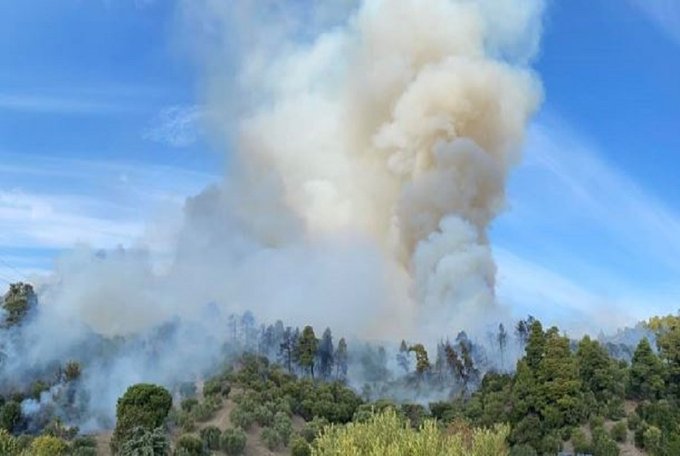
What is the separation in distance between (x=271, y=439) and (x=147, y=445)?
1042cm

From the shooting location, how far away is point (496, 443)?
19766 millimetres

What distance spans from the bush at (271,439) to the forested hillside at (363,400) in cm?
14

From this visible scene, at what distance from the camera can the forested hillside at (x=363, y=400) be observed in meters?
38.3

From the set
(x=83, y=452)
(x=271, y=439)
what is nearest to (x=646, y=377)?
(x=271, y=439)

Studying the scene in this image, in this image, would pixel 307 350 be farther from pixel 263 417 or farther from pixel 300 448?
pixel 300 448

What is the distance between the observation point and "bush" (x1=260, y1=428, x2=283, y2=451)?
41.8m

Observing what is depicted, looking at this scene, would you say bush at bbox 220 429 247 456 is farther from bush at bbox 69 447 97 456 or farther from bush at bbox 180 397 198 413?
bush at bbox 69 447 97 456

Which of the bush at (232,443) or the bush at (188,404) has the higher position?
the bush at (188,404)

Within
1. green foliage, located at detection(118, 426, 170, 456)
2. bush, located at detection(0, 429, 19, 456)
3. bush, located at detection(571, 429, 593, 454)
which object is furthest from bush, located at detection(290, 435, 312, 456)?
bush, located at detection(571, 429, 593, 454)

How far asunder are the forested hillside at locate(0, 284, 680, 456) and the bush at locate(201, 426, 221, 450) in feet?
0.20

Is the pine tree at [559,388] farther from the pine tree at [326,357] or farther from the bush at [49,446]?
the bush at [49,446]

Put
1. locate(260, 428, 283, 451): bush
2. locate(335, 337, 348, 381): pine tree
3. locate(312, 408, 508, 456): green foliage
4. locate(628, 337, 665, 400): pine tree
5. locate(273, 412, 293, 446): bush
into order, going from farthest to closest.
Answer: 1. locate(335, 337, 348, 381): pine tree
2. locate(628, 337, 665, 400): pine tree
3. locate(273, 412, 293, 446): bush
4. locate(260, 428, 283, 451): bush
5. locate(312, 408, 508, 456): green foliage

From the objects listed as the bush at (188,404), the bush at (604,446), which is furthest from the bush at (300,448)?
the bush at (604,446)

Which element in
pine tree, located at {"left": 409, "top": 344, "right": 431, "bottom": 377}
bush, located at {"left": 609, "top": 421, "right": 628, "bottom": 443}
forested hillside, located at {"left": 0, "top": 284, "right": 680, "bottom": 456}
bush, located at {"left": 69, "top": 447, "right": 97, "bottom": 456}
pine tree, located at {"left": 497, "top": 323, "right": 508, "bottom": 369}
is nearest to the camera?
bush, located at {"left": 69, "top": 447, "right": 97, "bottom": 456}
